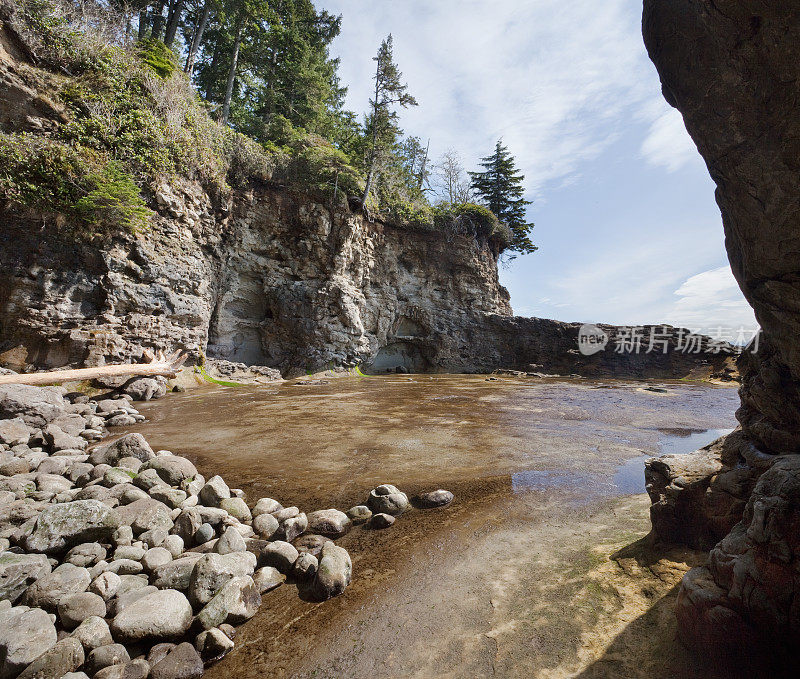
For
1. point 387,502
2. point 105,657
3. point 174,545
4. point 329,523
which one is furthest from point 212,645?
point 387,502

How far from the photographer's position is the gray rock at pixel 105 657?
1659mm

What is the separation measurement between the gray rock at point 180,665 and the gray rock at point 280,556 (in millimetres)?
706

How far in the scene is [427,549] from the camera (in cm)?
272

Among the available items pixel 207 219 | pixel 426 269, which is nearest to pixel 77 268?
pixel 207 219


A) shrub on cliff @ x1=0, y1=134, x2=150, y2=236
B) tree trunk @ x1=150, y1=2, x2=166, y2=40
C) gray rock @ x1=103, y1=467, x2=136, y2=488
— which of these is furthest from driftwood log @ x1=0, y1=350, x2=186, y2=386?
tree trunk @ x1=150, y1=2, x2=166, y2=40

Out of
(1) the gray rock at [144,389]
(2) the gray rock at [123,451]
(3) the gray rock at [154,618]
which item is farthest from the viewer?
(1) the gray rock at [144,389]

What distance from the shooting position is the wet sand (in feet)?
5.70

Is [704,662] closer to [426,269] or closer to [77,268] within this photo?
[77,268]

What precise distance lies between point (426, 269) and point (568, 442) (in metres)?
20.6

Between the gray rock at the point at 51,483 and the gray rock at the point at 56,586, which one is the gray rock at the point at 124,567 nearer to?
the gray rock at the point at 56,586

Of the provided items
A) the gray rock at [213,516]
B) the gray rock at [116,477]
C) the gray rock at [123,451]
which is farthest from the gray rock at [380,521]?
the gray rock at [123,451]

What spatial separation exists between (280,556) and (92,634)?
1.02 meters

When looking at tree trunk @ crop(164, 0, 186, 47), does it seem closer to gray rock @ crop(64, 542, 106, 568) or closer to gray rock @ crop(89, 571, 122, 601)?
gray rock @ crop(64, 542, 106, 568)

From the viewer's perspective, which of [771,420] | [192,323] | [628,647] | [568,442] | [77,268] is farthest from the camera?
[192,323]
